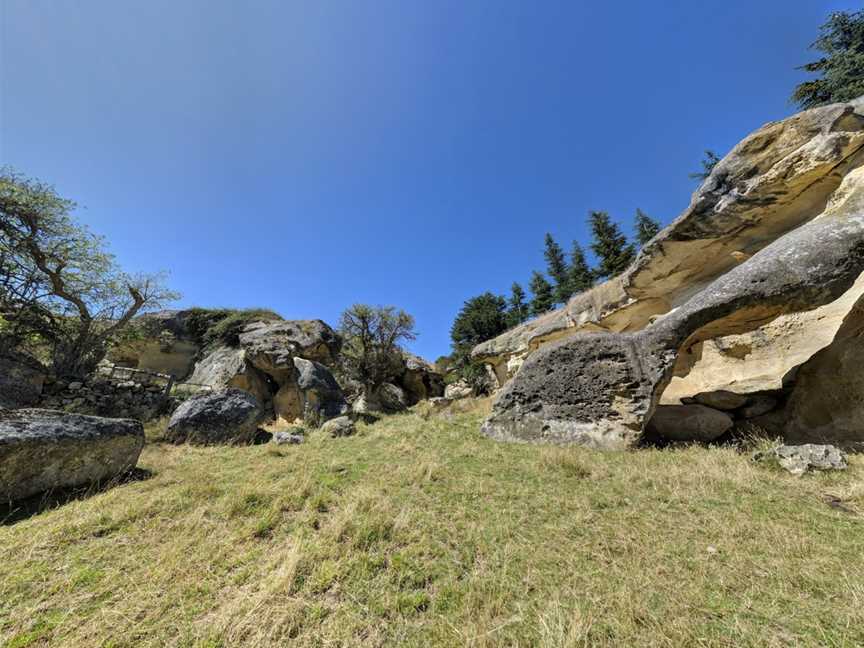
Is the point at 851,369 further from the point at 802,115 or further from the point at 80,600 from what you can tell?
the point at 80,600

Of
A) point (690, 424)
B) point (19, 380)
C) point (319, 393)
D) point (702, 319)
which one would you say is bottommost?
point (690, 424)

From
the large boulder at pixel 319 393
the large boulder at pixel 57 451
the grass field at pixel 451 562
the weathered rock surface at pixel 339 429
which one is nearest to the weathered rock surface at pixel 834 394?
the grass field at pixel 451 562

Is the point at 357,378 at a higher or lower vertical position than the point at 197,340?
lower

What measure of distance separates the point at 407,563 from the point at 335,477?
2.91 m

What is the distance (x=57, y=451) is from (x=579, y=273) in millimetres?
37968

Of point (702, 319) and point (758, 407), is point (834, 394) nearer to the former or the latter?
point (758, 407)

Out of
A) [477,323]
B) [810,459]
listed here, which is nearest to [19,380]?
[810,459]

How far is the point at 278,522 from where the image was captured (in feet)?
12.2

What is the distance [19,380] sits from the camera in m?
9.87

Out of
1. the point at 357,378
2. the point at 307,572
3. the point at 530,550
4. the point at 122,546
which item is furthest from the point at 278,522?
the point at 357,378

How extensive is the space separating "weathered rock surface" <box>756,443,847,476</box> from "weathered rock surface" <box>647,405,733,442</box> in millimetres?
1995

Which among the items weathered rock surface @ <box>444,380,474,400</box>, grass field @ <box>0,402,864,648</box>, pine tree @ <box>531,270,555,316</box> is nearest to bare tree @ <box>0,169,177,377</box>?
grass field @ <box>0,402,864,648</box>

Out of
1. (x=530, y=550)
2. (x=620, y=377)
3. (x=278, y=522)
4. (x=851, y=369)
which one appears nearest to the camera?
(x=530, y=550)

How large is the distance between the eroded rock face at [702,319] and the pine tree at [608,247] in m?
23.1
